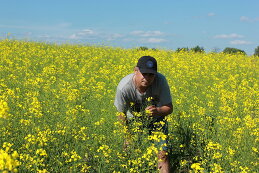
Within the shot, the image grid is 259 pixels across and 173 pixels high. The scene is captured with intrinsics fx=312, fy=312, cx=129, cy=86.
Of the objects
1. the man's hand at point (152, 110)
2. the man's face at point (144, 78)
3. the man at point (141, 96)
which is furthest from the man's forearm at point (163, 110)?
the man's face at point (144, 78)

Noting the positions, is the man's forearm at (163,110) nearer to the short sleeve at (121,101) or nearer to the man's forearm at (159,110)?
the man's forearm at (159,110)

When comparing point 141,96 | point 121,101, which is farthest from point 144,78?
point 121,101

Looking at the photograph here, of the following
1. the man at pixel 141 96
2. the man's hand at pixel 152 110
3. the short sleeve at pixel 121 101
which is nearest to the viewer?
the man's hand at pixel 152 110

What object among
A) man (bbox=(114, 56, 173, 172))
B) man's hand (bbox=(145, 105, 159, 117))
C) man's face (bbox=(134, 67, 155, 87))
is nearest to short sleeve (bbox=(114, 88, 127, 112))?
man (bbox=(114, 56, 173, 172))

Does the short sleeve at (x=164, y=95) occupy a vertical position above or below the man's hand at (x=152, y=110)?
above

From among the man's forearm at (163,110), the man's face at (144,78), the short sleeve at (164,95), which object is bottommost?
the man's forearm at (163,110)

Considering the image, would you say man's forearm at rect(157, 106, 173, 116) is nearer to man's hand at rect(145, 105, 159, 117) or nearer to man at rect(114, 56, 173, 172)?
man at rect(114, 56, 173, 172)

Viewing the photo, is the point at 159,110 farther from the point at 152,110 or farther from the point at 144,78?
the point at 144,78

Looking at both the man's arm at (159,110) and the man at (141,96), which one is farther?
the man at (141,96)

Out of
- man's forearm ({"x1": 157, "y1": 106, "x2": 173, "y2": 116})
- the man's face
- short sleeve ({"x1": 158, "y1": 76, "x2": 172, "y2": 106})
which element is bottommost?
man's forearm ({"x1": 157, "y1": 106, "x2": 173, "y2": 116})

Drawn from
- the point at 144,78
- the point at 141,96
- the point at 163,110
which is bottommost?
the point at 163,110

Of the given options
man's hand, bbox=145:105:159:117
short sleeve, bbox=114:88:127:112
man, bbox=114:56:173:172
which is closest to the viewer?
man's hand, bbox=145:105:159:117

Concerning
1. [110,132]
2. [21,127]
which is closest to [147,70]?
[110,132]

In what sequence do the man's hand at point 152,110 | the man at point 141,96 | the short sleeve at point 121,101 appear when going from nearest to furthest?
the man's hand at point 152,110
the man at point 141,96
the short sleeve at point 121,101
